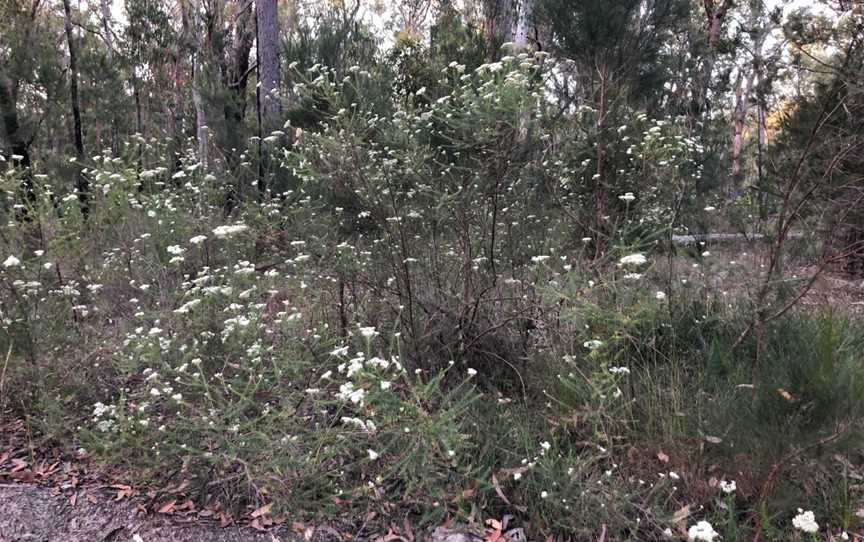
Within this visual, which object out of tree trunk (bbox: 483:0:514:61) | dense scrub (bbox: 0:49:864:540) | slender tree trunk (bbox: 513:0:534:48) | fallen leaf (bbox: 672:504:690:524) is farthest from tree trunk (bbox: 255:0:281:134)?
fallen leaf (bbox: 672:504:690:524)

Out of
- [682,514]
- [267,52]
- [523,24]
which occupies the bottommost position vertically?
[682,514]

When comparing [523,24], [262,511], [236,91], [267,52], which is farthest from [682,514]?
[236,91]

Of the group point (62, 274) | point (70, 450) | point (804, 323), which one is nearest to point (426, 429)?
point (70, 450)

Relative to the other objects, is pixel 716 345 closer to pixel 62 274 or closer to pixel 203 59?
pixel 62 274

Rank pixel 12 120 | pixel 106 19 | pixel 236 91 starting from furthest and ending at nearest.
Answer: pixel 106 19 < pixel 236 91 < pixel 12 120

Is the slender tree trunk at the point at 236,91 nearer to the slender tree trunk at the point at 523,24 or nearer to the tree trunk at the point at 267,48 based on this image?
the tree trunk at the point at 267,48

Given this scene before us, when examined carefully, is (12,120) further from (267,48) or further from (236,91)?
(267,48)

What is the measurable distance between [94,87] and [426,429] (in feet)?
49.8

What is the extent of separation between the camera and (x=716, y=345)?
3.46m

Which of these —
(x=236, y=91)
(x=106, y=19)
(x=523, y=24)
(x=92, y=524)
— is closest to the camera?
(x=92, y=524)

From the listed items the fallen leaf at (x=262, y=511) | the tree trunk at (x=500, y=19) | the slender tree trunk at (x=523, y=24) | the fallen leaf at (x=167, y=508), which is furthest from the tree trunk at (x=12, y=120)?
the fallen leaf at (x=262, y=511)

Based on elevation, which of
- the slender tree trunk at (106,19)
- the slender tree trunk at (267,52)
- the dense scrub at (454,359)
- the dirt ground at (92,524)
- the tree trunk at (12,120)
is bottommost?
the dirt ground at (92,524)

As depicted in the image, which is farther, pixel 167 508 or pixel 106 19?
pixel 106 19

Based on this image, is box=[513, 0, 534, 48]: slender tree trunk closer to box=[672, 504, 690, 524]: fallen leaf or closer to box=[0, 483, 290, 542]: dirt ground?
box=[672, 504, 690, 524]: fallen leaf
